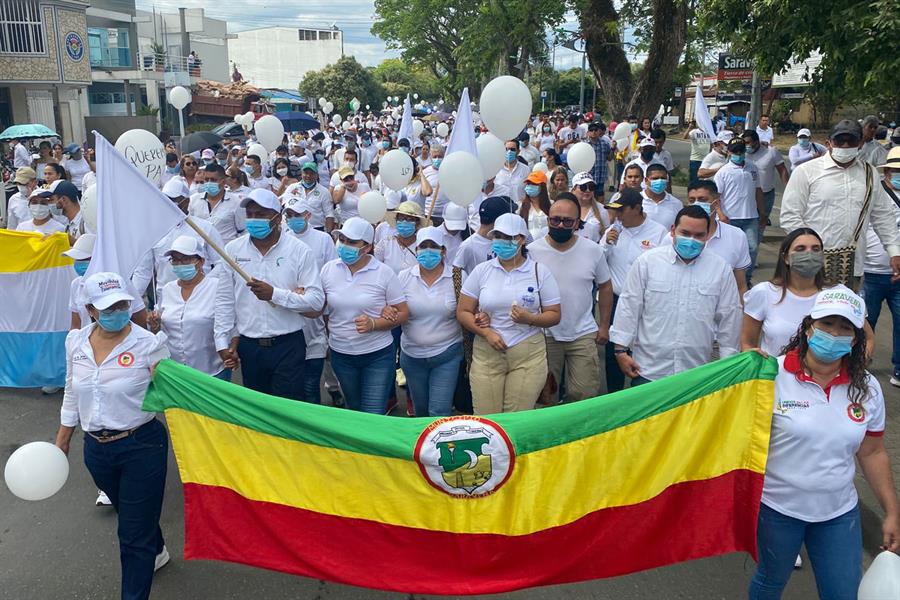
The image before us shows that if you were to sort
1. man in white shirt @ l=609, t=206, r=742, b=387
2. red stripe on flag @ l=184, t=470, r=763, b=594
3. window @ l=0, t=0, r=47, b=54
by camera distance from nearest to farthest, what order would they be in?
red stripe on flag @ l=184, t=470, r=763, b=594
man in white shirt @ l=609, t=206, r=742, b=387
window @ l=0, t=0, r=47, b=54

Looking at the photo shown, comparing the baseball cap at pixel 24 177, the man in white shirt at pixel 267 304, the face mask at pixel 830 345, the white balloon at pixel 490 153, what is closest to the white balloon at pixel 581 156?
the white balloon at pixel 490 153

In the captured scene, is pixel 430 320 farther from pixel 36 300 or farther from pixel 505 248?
pixel 36 300

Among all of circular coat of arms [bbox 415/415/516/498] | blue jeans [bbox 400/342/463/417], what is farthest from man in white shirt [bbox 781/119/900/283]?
circular coat of arms [bbox 415/415/516/498]

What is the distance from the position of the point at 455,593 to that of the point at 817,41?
5917 mm

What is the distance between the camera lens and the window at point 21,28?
31.0m

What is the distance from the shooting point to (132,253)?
4410 millimetres

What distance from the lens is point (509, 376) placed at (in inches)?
194

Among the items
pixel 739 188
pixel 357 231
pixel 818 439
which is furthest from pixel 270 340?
pixel 739 188

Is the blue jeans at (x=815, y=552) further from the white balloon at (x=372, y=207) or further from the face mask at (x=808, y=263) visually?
the white balloon at (x=372, y=207)

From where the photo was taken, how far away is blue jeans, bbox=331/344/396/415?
529 centimetres

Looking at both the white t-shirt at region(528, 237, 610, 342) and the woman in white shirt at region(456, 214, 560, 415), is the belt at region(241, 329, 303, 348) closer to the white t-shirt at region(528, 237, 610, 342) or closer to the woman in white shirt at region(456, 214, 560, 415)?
the woman in white shirt at region(456, 214, 560, 415)

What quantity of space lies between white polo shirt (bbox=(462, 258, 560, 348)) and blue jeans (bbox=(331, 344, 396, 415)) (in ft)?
2.82

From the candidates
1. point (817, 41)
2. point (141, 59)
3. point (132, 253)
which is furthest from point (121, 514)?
point (141, 59)

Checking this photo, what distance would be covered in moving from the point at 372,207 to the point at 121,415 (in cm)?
455
